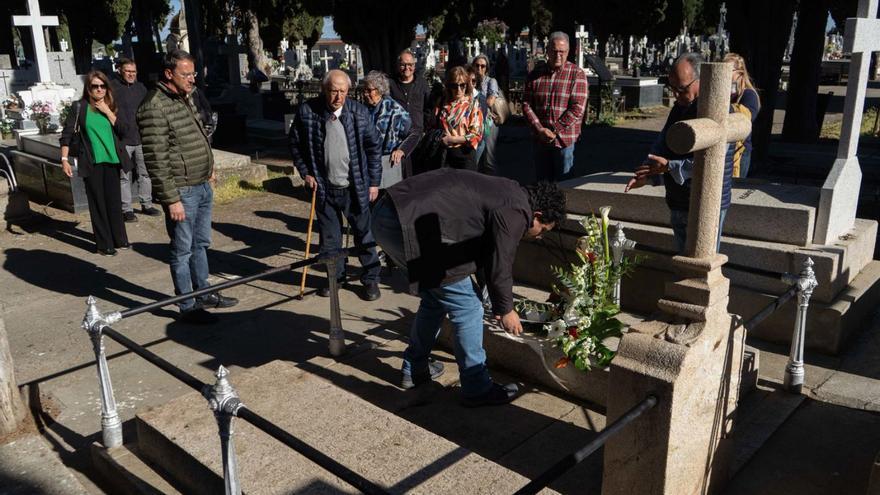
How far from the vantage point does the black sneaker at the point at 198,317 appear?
18.2 ft

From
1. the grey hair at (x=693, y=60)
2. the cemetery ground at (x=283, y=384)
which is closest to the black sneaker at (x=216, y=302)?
the cemetery ground at (x=283, y=384)

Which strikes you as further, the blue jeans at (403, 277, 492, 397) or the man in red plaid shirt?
the man in red plaid shirt

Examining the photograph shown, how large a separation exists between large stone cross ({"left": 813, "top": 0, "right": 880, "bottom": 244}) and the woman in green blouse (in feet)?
20.5

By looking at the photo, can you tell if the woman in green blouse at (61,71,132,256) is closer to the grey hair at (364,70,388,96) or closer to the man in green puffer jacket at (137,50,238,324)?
the man in green puffer jacket at (137,50,238,324)

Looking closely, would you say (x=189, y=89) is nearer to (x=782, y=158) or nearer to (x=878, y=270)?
(x=878, y=270)

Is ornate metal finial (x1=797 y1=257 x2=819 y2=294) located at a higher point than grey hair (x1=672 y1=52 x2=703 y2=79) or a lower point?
lower

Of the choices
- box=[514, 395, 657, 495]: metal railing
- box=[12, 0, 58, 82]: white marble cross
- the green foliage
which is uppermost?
the green foliage

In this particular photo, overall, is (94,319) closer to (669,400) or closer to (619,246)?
(669,400)

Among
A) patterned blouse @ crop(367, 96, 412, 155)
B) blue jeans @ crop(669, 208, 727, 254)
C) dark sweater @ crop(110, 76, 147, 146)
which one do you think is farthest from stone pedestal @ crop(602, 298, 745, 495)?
dark sweater @ crop(110, 76, 147, 146)

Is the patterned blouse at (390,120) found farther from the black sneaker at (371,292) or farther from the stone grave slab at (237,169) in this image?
the stone grave slab at (237,169)

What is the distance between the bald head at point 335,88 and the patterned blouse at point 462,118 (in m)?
0.75

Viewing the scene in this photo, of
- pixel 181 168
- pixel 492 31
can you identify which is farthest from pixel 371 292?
pixel 492 31

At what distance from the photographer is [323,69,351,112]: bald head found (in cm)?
548

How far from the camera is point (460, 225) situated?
3498mm
